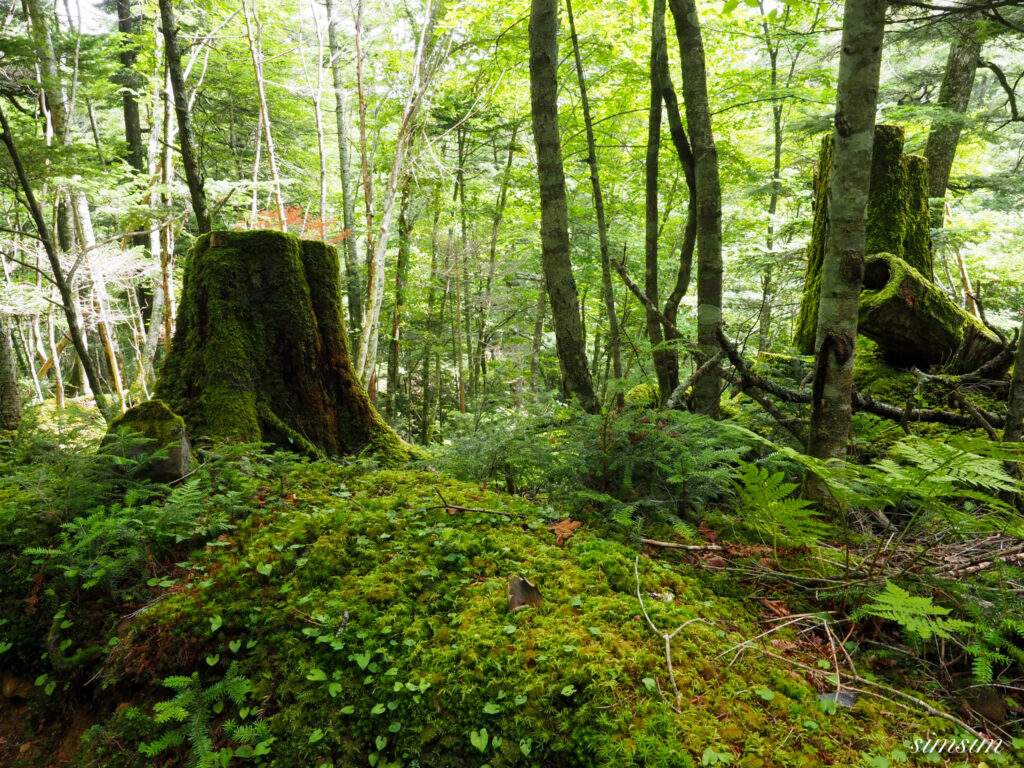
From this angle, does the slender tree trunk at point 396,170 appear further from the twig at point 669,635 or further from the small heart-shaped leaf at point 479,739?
the small heart-shaped leaf at point 479,739

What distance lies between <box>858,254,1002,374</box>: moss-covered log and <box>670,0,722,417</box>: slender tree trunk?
187cm

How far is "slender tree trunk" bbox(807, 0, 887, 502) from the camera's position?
278cm

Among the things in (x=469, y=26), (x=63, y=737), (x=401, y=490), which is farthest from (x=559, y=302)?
(x=469, y=26)

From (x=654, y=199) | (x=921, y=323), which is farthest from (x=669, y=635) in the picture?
(x=921, y=323)

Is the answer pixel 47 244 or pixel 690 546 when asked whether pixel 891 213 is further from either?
pixel 47 244

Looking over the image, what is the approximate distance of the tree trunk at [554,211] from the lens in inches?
187

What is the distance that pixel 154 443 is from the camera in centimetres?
338

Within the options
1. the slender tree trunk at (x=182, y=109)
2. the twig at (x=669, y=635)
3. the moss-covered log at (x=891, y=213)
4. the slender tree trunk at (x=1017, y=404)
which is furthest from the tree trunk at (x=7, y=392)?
the slender tree trunk at (x=1017, y=404)

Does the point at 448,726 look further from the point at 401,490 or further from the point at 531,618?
the point at 401,490

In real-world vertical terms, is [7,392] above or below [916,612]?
below

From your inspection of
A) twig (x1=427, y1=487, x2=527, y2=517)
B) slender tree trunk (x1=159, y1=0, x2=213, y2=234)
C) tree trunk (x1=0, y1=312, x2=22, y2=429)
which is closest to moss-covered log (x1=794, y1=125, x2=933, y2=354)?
twig (x1=427, y1=487, x2=527, y2=517)

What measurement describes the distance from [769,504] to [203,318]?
455cm

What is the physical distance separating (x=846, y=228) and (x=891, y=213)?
12.6ft

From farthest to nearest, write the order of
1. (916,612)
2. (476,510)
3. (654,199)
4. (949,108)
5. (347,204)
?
1. (347,204)
2. (949,108)
3. (654,199)
4. (476,510)
5. (916,612)
